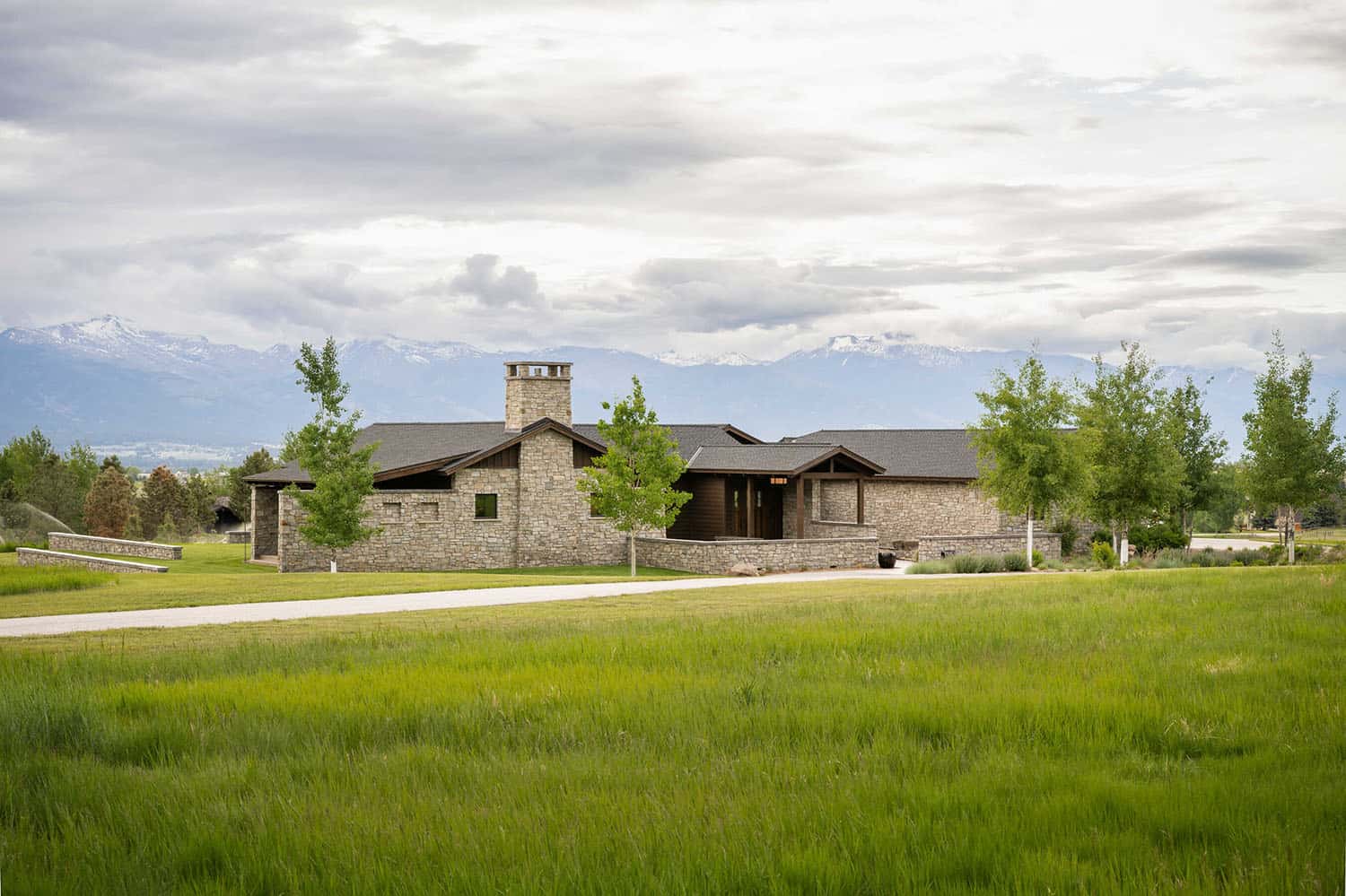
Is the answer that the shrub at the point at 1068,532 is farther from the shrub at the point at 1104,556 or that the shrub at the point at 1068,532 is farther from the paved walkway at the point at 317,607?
the paved walkway at the point at 317,607

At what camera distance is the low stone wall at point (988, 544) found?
128 ft

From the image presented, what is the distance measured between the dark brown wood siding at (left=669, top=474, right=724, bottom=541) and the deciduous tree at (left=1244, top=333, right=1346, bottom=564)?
68.6 ft

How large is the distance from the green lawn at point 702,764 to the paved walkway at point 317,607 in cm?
534

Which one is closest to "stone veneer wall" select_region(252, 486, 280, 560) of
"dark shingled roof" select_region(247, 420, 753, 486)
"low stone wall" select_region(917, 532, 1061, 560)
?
"dark shingled roof" select_region(247, 420, 753, 486)

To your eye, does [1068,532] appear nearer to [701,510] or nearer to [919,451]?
[919,451]

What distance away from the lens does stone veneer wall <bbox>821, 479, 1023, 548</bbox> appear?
142 feet

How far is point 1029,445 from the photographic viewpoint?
36.2 m

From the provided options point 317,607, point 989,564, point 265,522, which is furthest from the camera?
point 265,522

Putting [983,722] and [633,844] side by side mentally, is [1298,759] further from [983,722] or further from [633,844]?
[633,844]

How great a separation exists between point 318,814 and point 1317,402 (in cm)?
4838

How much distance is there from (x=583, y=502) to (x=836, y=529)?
10.3 m

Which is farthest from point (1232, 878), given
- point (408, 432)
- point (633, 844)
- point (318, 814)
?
point (408, 432)

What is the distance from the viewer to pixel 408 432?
4450 centimetres

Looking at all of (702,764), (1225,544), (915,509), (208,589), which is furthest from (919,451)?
(702,764)
